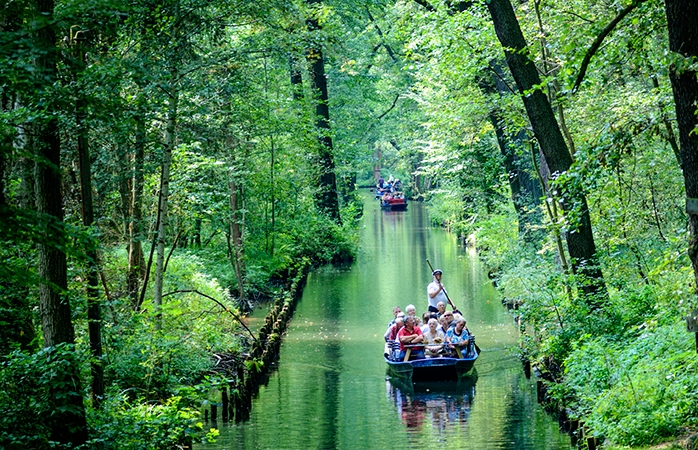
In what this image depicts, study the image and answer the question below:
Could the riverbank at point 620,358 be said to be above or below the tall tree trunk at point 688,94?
below

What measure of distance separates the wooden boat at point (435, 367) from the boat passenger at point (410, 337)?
17cm

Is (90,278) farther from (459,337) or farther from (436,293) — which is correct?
(436,293)

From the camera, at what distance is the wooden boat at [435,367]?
16359 mm

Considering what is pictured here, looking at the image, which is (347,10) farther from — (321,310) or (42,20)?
(42,20)

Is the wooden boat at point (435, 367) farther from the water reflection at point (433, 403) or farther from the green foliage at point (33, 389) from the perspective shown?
the green foliage at point (33, 389)

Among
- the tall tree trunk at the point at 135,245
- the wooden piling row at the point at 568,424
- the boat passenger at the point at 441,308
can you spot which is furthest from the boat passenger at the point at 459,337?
the tall tree trunk at the point at 135,245

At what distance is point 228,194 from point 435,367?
536cm

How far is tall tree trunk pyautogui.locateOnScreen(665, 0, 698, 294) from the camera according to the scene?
8133 mm

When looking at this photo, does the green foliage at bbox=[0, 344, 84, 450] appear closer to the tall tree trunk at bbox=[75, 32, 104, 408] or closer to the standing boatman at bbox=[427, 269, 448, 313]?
the tall tree trunk at bbox=[75, 32, 104, 408]

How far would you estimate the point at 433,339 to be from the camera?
17.4 metres

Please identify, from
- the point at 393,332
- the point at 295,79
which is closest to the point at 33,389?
the point at 393,332

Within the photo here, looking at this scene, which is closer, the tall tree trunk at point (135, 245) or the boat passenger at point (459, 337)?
the tall tree trunk at point (135, 245)

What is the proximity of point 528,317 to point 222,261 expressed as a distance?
1216 centimetres

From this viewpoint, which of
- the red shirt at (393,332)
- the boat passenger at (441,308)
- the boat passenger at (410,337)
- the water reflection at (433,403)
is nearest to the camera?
the water reflection at (433,403)
